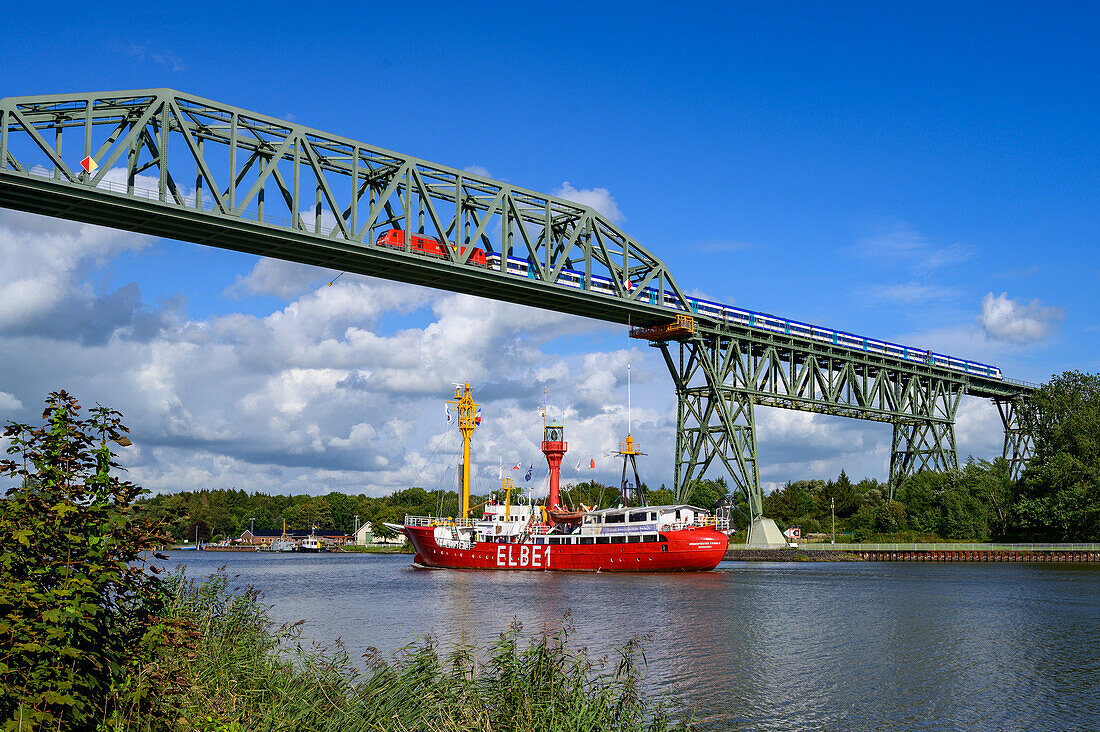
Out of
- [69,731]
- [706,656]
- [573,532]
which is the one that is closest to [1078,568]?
[573,532]

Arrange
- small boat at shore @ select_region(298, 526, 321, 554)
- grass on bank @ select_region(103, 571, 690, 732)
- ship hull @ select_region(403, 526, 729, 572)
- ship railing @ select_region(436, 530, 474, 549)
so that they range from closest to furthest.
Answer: grass on bank @ select_region(103, 571, 690, 732), ship hull @ select_region(403, 526, 729, 572), ship railing @ select_region(436, 530, 474, 549), small boat at shore @ select_region(298, 526, 321, 554)

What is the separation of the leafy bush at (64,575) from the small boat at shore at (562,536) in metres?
56.0

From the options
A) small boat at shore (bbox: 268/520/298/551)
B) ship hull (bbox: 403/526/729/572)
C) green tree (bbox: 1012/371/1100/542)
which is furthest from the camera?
small boat at shore (bbox: 268/520/298/551)

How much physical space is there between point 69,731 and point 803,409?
7490 centimetres

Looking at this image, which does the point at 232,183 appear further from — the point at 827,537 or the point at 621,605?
the point at 827,537

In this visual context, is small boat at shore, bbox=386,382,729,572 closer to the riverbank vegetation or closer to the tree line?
the tree line

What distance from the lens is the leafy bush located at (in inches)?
347

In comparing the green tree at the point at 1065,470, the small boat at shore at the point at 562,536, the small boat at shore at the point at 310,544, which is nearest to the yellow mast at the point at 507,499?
the small boat at shore at the point at 562,536

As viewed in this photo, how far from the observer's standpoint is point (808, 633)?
32.1 meters

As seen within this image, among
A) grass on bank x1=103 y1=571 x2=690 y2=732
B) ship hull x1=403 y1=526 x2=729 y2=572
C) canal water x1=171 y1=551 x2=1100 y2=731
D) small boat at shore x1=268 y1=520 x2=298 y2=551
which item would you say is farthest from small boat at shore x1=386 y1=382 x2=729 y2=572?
small boat at shore x1=268 y1=520 x2=298 y2=551

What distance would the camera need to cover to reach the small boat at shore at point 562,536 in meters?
65.0

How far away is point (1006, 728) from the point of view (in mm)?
18875

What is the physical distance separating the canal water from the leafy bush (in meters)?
12.2

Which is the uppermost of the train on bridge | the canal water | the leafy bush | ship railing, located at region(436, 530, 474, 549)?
the train on bridge
